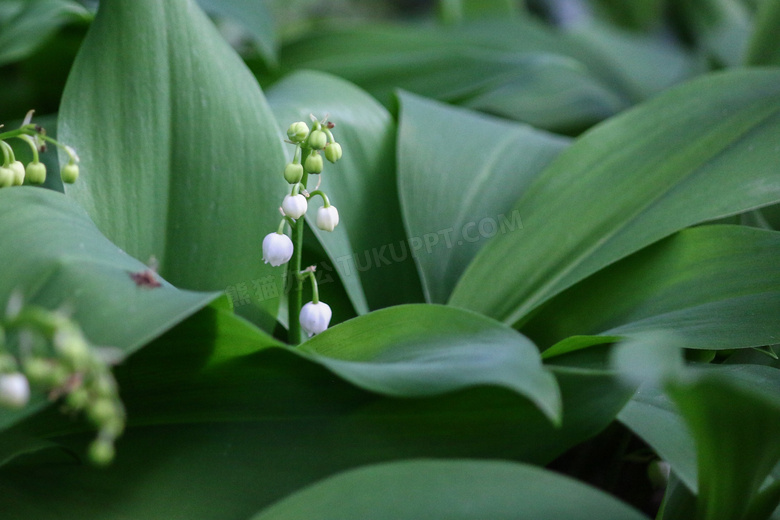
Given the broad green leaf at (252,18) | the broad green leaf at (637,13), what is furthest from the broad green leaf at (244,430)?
the broad green leaf at (637,13)

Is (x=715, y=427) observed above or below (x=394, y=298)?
above

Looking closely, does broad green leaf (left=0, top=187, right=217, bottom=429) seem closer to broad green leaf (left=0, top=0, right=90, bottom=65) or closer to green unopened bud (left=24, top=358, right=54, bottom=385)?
green unopened bud (left=24, top=358, right=54, bottom=385)

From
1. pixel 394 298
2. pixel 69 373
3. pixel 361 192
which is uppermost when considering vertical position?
pixel 69 373

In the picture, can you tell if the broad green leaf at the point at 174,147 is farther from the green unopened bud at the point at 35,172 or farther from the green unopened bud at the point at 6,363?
the green unopened bud at the point at 6,363

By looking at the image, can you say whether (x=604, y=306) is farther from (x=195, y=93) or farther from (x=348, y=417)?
(x=195, y=93)

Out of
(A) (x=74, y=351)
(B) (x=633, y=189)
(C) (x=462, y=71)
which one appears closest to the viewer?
(A) (x=74, y=351)

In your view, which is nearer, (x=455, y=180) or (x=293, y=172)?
(x=293, y=172)

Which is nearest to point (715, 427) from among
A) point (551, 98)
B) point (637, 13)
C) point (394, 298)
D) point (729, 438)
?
point (729, 438)

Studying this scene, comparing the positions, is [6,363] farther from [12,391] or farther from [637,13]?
[637,13]
